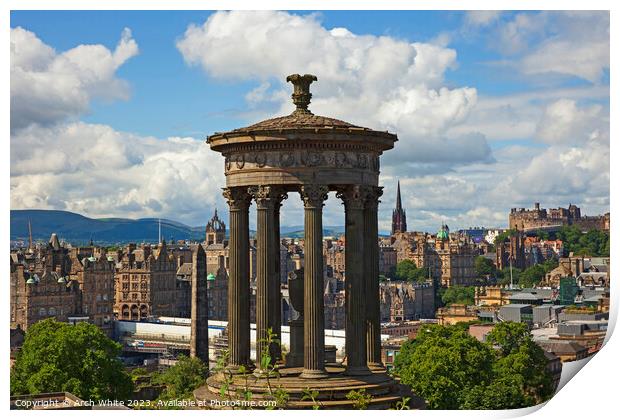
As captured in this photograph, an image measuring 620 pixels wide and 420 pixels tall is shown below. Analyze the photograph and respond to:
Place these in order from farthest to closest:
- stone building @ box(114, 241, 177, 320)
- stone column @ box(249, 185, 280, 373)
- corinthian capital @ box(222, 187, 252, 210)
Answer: stone building @ box(114, 241, 177, 320) < corinthian capital @ box(222, 187, 252, 210) < stone column @ box(249, 185, 280, 373)

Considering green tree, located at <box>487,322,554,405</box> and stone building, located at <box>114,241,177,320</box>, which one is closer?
green tree, located at <box>487,322,554,405</box>

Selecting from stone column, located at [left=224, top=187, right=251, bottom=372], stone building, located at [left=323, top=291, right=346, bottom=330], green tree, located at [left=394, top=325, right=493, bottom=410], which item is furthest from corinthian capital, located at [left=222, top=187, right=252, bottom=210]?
stone building, located at [left=323, top=291, right=346, bottom=330]

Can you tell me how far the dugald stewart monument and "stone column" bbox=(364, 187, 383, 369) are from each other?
0.02 m

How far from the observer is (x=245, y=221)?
2861cm

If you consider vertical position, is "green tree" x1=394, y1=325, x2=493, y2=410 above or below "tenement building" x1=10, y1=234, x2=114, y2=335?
below

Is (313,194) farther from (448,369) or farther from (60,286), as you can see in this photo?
(60,286)

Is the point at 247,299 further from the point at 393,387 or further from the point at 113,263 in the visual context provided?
the point at 113,263

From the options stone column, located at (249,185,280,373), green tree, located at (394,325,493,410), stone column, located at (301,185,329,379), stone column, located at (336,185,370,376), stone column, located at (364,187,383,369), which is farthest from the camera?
green tree, located at (394,325,493,410)

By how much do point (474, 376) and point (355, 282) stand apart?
89.9 feet

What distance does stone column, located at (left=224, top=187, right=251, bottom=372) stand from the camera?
28.4 m

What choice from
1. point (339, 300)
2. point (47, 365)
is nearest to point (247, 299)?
point (47, 365)

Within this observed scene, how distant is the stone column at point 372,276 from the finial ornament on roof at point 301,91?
2718 mm

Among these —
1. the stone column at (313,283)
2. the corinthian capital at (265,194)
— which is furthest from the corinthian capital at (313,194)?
the corinthian capital at (265,194)

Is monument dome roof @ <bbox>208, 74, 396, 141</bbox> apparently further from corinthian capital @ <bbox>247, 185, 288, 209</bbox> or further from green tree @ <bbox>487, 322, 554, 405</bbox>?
green tree @ <bbox>487, 322, 554, 405</bbox>
